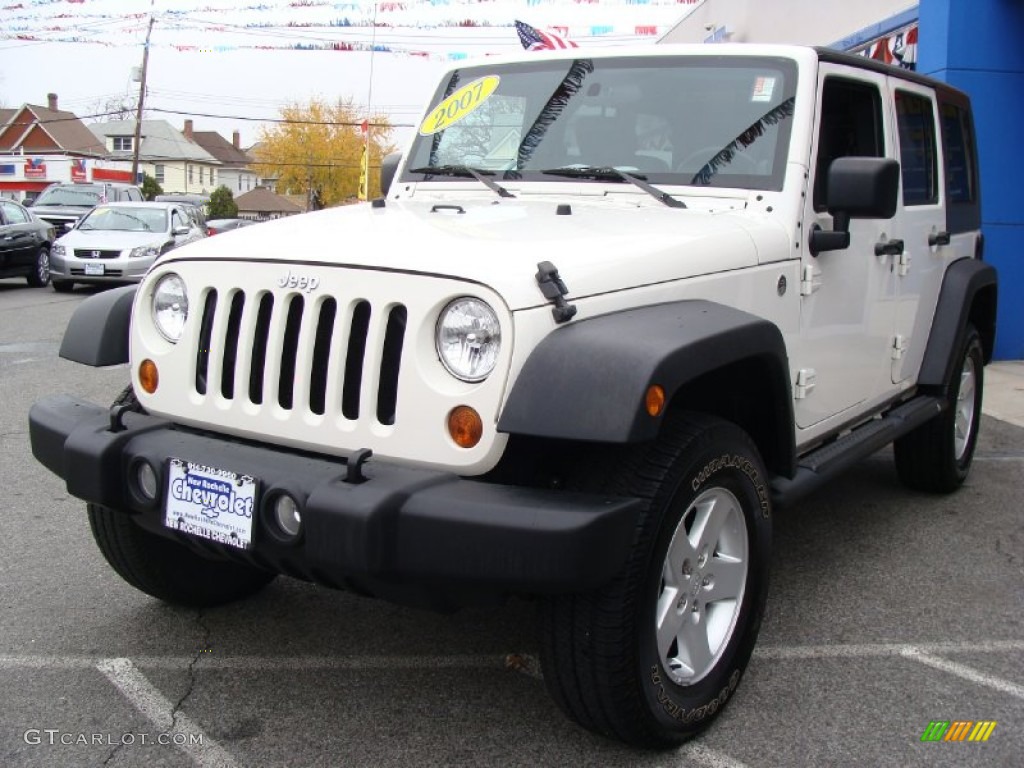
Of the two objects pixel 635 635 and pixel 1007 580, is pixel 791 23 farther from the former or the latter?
pixel 635 635

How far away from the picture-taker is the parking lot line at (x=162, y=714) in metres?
2.75

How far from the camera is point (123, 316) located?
323cm

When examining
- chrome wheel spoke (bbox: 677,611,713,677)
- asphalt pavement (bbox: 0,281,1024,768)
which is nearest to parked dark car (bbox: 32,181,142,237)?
asphalt pavement (bbox: 0,281,1024,768)

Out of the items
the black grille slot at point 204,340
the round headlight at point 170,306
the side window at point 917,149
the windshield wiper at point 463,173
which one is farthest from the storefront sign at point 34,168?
the black grille slot at point 204,340

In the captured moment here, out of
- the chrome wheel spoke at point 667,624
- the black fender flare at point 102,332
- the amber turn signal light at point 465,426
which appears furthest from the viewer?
the black fender flare at point 102,332

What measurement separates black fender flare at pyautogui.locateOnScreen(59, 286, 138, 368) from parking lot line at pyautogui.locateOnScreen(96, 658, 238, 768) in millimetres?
950

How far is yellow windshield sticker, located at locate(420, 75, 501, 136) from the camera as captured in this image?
4.12m

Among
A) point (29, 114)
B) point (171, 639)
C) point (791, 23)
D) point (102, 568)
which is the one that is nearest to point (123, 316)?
point (171, 639)

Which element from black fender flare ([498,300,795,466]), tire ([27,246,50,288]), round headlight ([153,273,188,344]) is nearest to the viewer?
black fender flare ([498,300,795,466])

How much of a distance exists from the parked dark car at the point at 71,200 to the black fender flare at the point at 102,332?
815 inches

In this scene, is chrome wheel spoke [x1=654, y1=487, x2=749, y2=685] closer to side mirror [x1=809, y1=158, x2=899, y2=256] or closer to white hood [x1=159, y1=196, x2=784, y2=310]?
white hood [x1=159, y1=196, x2=784, y2=310]

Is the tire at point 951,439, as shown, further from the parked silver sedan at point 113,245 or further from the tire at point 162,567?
the parked silver sedan at point 113,245

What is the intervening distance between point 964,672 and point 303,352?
7.53ft

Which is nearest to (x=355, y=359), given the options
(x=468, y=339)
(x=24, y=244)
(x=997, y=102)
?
(x=468, y=339)
